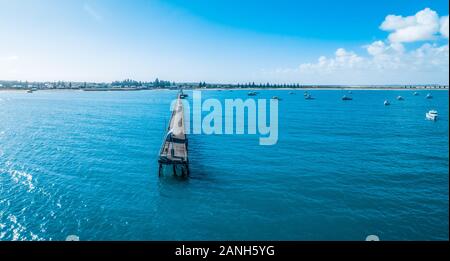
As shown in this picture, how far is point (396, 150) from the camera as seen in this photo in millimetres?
52969

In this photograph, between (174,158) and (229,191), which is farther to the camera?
(174,158)

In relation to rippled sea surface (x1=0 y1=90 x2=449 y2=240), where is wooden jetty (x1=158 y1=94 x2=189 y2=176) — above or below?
above

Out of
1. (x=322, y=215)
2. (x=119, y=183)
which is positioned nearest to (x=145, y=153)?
(x=119, y=183)

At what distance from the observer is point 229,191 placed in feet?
108

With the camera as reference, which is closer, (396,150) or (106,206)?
(106,206)

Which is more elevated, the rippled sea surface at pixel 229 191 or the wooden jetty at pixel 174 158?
the wooden jetty at pixel 174 158

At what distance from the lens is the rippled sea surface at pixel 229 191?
25.3 meters

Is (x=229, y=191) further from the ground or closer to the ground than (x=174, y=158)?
closer to the ground

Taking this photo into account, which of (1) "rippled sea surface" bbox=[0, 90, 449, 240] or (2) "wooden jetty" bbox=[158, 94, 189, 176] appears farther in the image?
(2) "wooden jetty" bbox=[158, 94, 189, 176]

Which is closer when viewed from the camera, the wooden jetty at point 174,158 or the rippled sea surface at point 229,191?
the rippled sea surface at point 229,191

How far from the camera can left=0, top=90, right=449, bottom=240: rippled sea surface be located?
25344 mm
